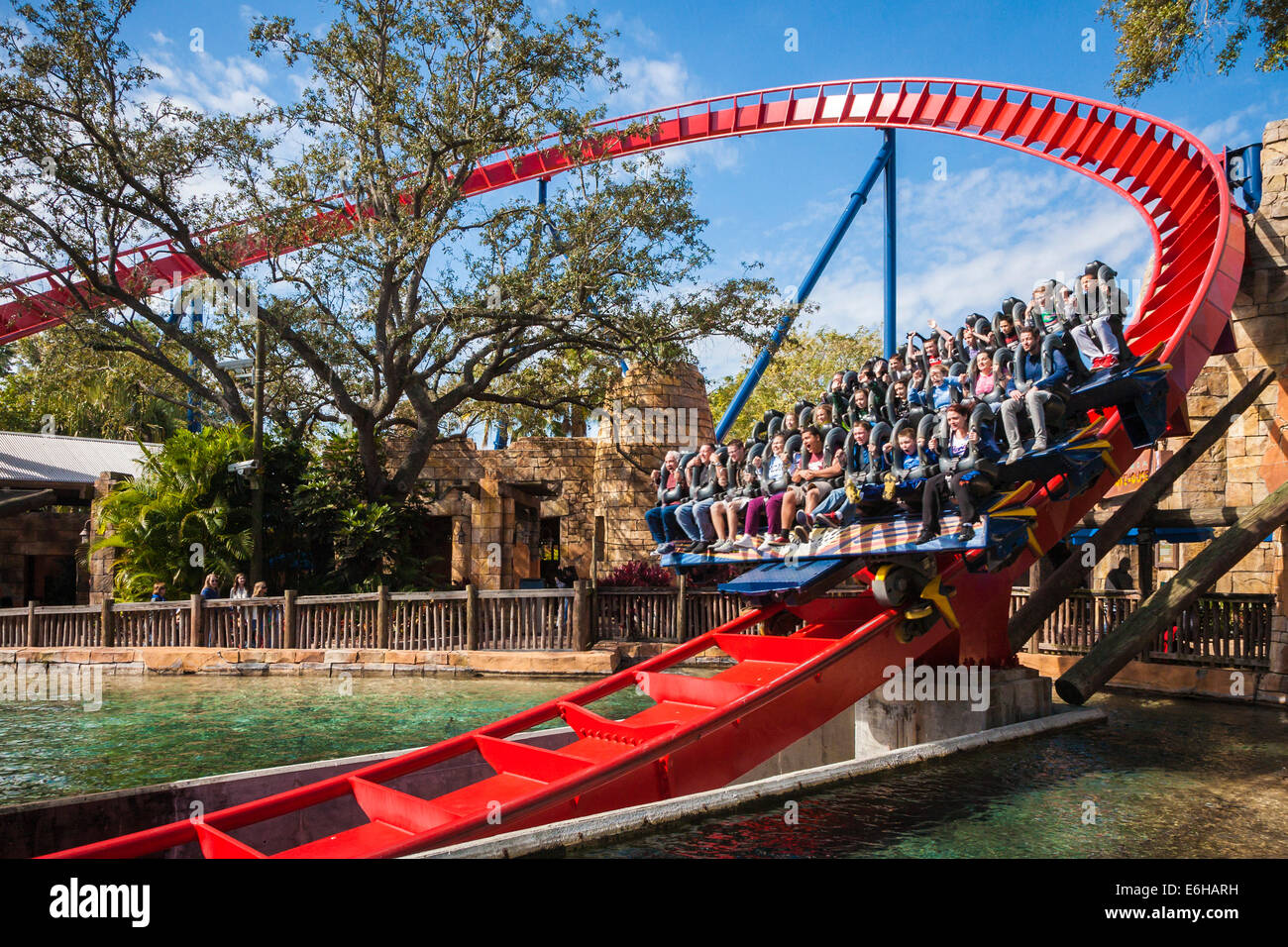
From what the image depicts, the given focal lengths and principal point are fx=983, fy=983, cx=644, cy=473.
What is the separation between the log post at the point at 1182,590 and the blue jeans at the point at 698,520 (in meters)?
4.07

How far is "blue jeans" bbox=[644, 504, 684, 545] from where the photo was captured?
399 inches

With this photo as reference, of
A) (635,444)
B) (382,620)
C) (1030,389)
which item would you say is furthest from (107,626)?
(1030,389)

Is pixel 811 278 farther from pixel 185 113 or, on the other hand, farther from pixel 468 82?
pixel 185 113

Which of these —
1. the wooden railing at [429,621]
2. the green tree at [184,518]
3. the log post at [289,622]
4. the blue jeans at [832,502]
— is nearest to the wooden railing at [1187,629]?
the blue jeans at [832,502]

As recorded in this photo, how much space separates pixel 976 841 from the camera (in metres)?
5.97

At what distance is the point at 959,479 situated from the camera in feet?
25.3

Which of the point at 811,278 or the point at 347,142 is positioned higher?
the point at 347,142

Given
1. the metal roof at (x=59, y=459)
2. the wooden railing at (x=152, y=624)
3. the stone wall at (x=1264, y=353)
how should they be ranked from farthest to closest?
1. the metal roof at (x=59, y=459)
2. the wooden railing at (x=152, y=624)
3. the stone wall at (x=1264, y=353)

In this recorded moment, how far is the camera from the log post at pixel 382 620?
15156mm

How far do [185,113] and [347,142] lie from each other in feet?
9.30

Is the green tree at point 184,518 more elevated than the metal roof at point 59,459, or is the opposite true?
the metal roof at point 59,459

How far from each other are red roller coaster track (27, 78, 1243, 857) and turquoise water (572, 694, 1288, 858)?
0.47 meters

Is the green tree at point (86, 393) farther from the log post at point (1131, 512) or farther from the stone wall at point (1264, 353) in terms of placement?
the stone wall at point (1264, 353)
